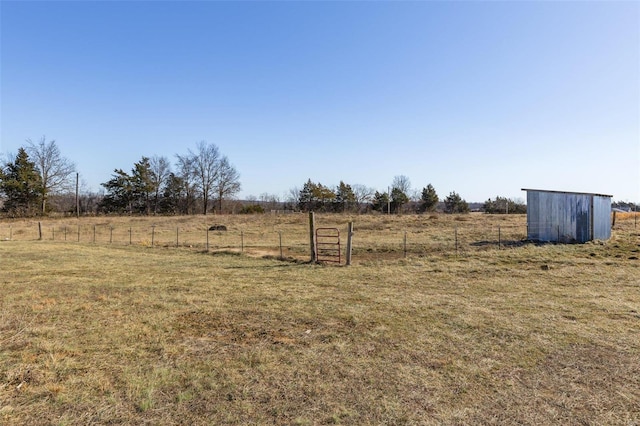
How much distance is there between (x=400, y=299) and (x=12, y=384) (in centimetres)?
660

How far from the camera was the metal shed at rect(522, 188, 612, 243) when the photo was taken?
18.5 meters

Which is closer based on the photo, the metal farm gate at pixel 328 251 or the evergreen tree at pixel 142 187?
the metal farm gate at pixel 328 251

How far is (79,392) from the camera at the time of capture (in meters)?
3.76

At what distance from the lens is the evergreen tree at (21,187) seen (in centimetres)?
4503

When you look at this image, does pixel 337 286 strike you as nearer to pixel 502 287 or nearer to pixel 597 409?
pixel 502 287

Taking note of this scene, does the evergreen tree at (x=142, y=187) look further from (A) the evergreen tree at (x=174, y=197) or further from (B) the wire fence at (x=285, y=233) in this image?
(B) the wire fence at (x=285, y=233)

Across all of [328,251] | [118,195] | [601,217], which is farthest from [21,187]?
[601,217]

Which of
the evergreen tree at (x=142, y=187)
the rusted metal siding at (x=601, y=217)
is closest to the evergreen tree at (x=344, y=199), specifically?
the evergreen tree at (x=142, y=187)

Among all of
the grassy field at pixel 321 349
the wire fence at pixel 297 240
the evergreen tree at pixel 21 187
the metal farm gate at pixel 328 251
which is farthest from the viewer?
the evergreen tree at pixel 21 187

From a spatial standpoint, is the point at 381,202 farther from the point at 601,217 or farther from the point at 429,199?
the point at 601,217

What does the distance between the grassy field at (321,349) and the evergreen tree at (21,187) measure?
44.9 meters

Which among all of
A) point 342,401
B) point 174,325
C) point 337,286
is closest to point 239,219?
point 337,286

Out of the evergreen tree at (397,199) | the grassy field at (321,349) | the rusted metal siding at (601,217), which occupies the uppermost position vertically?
the evergreen tree at (397,199)

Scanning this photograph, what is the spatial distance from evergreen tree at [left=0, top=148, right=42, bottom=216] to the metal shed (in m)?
53.8
